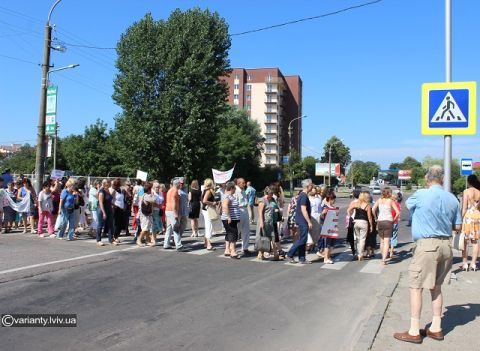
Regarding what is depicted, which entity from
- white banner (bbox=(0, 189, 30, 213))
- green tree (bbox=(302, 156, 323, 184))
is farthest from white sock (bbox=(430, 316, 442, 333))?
green tree (bbox=(302, 156, 323, 184))

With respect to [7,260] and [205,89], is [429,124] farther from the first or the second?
[205,89]

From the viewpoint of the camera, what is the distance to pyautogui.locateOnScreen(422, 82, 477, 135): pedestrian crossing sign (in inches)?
330

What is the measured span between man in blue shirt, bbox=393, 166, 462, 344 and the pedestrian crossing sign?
350cm

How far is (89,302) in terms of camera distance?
684 centimetres

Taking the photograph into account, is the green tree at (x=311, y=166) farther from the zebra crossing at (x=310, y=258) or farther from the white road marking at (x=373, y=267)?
the white road marking at (x=373, y=267)

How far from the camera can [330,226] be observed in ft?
37.2

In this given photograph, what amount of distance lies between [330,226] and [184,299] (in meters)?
5.20

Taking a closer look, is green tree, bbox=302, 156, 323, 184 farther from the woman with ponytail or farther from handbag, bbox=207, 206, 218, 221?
the woman with ponytail

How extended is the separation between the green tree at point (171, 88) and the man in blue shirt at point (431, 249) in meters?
27.4

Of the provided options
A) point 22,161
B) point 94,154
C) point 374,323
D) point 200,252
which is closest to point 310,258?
point 200,252

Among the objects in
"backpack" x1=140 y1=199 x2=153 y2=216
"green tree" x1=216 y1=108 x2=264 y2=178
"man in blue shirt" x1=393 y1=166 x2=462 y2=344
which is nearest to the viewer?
"man in blue shirt" x1=393 y1=166 x2=462 y2=344

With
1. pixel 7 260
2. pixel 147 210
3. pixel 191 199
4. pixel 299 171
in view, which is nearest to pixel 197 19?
pixel 191 199

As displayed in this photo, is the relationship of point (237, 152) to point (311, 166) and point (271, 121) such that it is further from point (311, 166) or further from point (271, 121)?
point (271, 121)

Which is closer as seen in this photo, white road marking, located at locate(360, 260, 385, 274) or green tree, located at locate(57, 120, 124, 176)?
white road marking, located at locate(360, 260, 385, 274)
